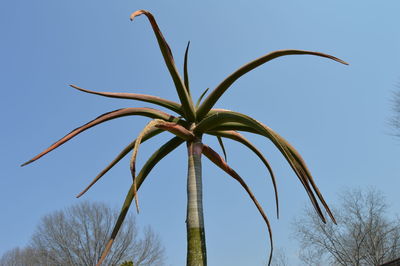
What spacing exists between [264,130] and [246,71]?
0.67 m

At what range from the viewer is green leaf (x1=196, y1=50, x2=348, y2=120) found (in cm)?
379

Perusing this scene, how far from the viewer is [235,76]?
3.85m

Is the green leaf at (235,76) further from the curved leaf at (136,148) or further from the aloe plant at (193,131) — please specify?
the curved leaf at (136,148)

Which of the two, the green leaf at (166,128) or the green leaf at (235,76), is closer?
the green leaf at (166,128)

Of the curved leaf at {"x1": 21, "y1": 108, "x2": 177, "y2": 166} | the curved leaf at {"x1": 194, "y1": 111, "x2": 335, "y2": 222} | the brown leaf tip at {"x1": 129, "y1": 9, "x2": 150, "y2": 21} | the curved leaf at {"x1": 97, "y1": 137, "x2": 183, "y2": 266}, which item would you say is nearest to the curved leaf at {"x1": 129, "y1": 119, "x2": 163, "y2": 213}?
the curved leaf at {"x1": 21, "y1": 108, "x2": 177, "y2": 166}

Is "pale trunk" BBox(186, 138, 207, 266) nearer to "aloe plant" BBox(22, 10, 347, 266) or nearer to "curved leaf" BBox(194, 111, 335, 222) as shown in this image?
"aloe plant" BBox(22, 10, 347, 266)

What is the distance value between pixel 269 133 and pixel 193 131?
2.82 ft

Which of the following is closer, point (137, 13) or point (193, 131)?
point (137, 13)

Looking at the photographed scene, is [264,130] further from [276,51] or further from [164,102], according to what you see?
[164,102]

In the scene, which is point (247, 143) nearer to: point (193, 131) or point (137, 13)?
point (193, 131)

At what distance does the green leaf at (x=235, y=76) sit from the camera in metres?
3.79

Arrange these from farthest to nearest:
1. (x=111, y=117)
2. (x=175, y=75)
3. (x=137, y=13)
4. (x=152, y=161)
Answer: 1. (x=152, y=161)
2. (x=175, y=75)
3. (x=111, y=117)
4. (x=137, y=13)

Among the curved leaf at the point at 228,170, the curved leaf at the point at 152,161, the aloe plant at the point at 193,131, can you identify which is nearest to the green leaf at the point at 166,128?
the aloe plant at the point at 193,131

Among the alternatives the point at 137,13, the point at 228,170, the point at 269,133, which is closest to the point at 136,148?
the point at 269,133
